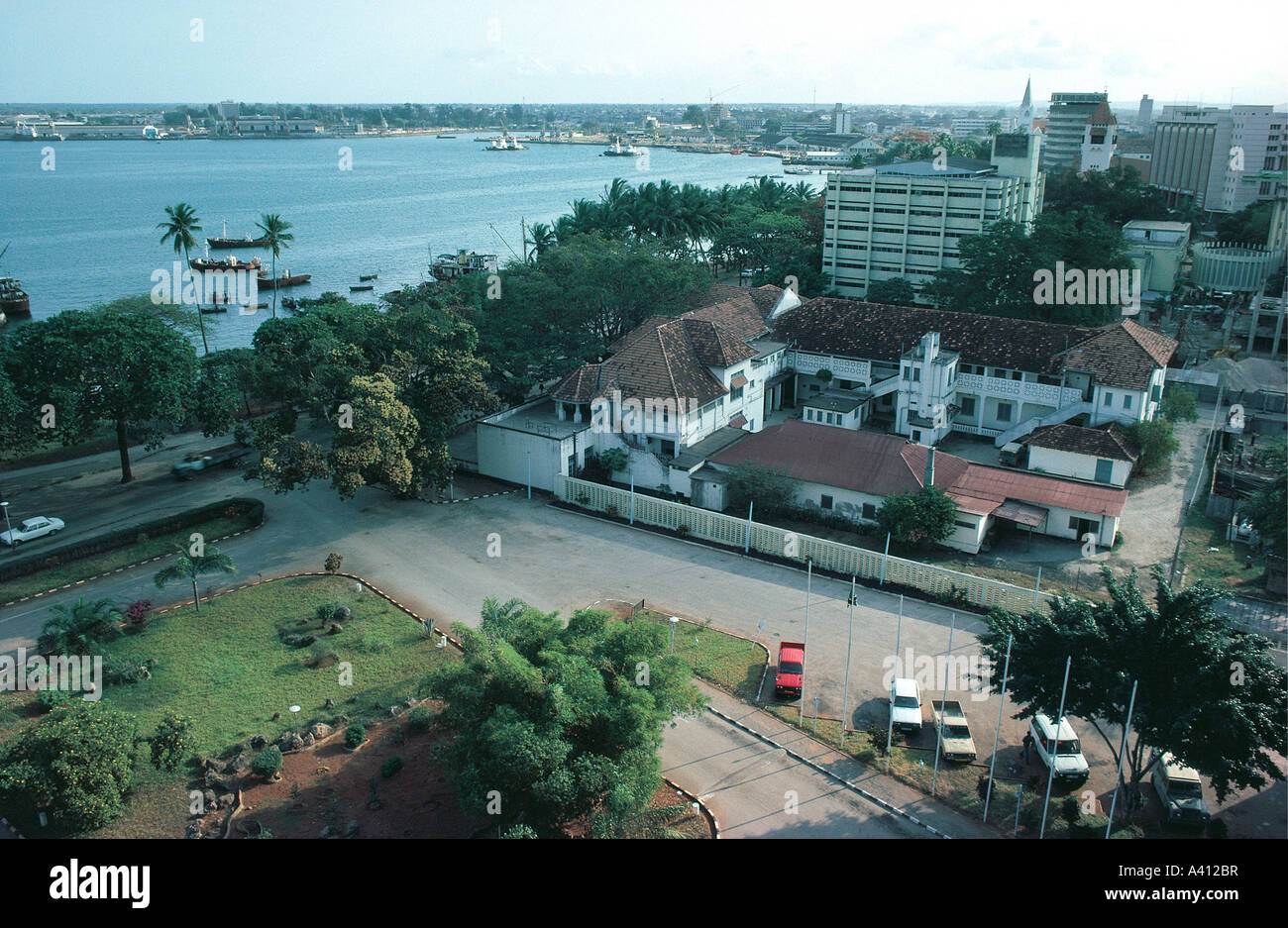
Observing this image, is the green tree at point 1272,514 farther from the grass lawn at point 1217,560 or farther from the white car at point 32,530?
the white car at point 32,530

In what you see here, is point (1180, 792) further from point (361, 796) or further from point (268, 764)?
point (268, 764)

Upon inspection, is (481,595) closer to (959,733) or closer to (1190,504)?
(959,733)

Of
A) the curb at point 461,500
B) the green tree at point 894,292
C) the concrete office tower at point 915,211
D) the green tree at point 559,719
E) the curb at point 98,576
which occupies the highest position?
the concrete office tower at point 915,211

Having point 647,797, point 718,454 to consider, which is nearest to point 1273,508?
point 718,454

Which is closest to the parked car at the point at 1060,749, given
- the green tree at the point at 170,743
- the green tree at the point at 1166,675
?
the green tree at the point at 1166,675

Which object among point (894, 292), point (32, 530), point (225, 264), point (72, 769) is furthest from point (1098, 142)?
point (72, 769)

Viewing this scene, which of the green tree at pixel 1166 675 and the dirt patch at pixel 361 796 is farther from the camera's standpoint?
the dirt patch at pixel 361 796
